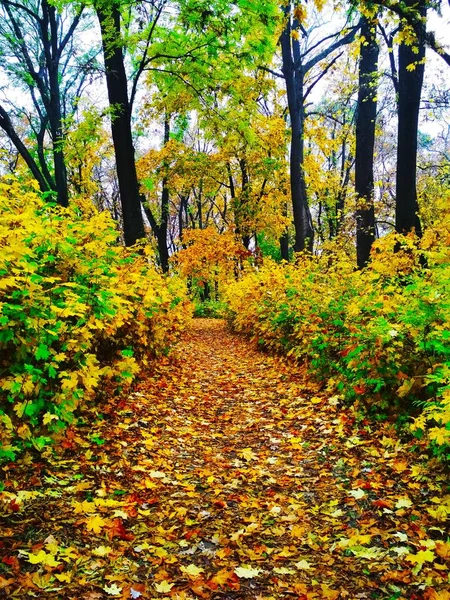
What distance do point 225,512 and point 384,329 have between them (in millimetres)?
2043

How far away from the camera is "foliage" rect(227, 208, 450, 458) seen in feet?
12.2

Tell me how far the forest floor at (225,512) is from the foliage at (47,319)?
1.43 ft

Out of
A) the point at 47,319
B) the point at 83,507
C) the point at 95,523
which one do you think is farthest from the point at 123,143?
the point at 95,523

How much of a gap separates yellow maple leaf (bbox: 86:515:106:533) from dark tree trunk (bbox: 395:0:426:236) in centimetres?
686

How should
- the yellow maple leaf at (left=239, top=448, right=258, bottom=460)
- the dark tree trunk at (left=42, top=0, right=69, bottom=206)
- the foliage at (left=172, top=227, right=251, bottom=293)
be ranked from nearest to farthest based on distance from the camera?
the yellow maple leaf at (left=239, top=448, right=258, bottom=460) → the dark tree trunk at (left=42, top=0, right=69, bottom=206) → the foliage at (left=172, top=227, right=251, bottom=293)

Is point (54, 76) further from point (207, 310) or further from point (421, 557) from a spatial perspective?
point (421, 557)

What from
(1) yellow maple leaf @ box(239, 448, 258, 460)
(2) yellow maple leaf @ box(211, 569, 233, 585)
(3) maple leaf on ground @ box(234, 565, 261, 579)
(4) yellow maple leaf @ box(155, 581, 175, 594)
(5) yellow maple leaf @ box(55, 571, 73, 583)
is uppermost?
(5) yellow maple leaf @ box(55, 571, 73, 583)

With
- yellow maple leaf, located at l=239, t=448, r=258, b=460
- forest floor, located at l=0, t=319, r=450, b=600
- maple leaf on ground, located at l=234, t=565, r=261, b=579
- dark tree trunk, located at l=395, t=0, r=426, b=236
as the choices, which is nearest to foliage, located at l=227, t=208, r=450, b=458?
forest floor, located at l=0, t=319, r=450, b=600

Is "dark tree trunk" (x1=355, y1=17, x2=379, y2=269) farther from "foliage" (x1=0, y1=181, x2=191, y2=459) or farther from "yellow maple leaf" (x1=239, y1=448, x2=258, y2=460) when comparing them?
"foliage" (x1=0, y1=181, x2=191, y2=459)

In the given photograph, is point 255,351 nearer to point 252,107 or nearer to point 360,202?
point 360,202

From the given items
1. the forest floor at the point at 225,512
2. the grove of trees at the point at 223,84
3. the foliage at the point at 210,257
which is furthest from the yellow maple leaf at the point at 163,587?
the foliage at the point at 210,257

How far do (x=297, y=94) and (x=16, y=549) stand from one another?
1400 centimetres

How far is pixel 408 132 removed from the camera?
8078 millimetres

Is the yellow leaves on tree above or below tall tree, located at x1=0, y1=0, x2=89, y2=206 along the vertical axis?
below
